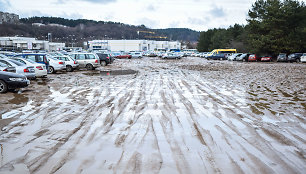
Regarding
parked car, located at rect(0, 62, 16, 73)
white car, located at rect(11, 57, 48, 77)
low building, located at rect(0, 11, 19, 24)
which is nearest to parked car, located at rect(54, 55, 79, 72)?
white car, located at rect(11, 57, 48, 77)

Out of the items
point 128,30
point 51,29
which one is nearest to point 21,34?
point 51,29

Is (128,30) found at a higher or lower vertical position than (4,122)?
higher

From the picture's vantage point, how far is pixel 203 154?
436cm

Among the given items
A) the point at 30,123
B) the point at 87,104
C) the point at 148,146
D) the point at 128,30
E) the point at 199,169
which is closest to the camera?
the point at 199,169

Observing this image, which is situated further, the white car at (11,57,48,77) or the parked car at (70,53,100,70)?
the parked car at (70,53,100,70)

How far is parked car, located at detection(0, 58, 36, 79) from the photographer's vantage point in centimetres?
1286

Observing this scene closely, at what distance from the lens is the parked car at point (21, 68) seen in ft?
42.2

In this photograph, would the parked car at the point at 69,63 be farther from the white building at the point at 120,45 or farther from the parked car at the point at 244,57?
the white building at the point at 120,45

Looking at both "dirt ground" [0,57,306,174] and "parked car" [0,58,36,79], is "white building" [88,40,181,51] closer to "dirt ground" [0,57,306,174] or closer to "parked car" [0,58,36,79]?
"parked car" [0,58,36,79]

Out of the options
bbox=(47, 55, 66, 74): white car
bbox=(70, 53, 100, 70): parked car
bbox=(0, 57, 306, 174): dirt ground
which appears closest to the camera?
bbox=(0, 57, 306, 174): dirt ground

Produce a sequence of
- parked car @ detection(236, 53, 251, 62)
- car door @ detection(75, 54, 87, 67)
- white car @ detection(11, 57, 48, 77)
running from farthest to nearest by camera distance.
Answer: parked car @ detection(236, 53, 251, 62), car door @ detection(75, 54, 87, 67), white car @ detection(11, 57, 48, 77)

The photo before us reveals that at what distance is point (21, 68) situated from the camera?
1340 centimetres

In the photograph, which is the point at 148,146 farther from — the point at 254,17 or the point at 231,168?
the point at 254,17

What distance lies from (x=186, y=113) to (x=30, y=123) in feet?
13.2
